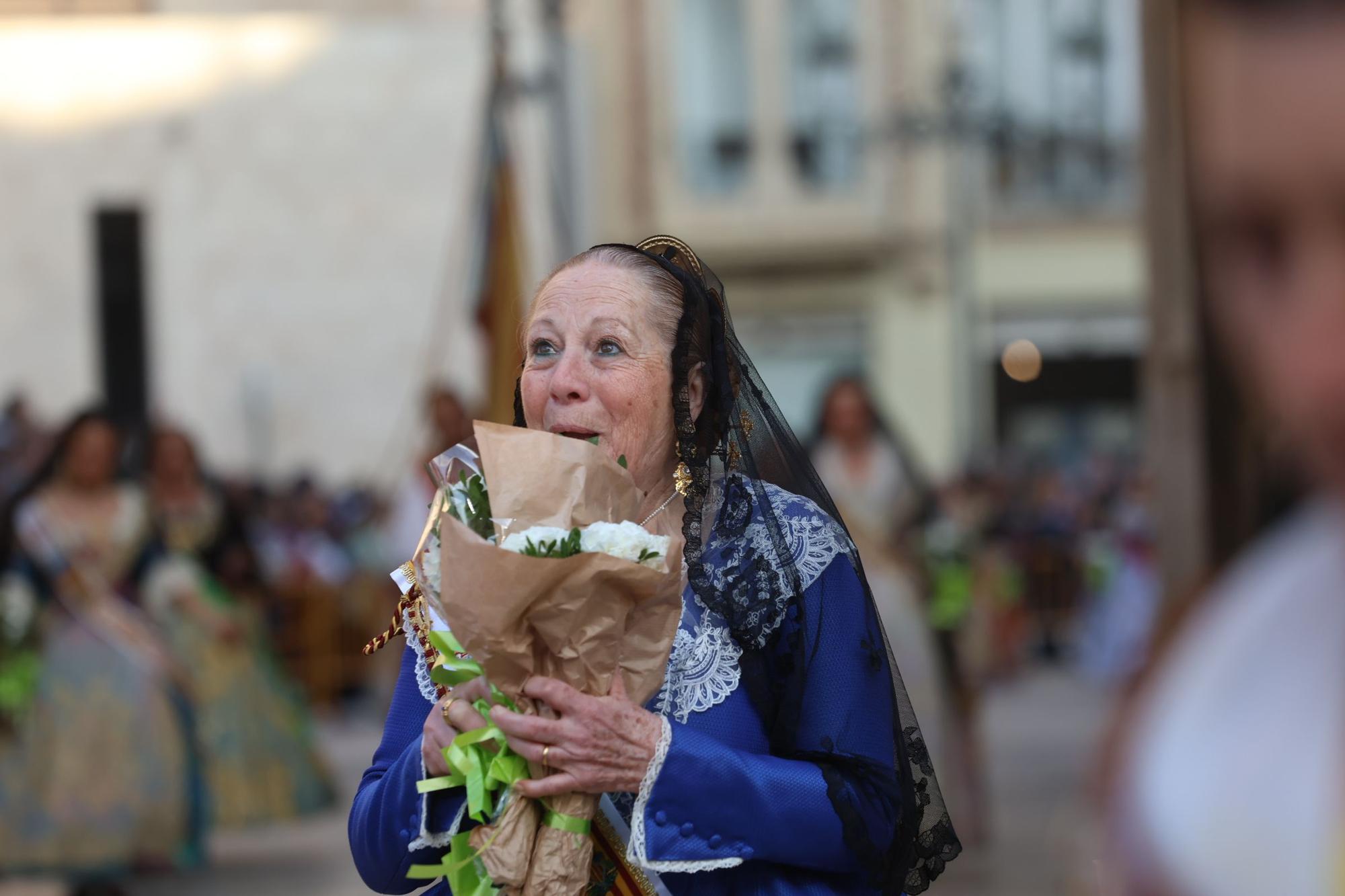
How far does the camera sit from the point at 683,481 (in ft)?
7.53

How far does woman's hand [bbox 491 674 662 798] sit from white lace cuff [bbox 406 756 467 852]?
152 millimetres

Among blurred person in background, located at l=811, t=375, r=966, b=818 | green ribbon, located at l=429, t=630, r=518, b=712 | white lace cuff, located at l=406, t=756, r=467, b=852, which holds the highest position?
green ribbon, located at l=429, t=630, r=518, b=712

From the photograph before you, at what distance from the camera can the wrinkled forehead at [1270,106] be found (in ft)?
2.35

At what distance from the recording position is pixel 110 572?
726 centimetres

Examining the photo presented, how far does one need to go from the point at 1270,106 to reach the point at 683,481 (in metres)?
1.60

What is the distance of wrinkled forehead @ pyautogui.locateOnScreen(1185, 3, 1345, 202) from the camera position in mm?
715

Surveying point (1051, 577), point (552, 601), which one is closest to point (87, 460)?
point (552, 601)

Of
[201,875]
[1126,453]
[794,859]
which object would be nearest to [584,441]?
[794,859]

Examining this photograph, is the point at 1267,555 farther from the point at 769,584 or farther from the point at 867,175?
the point at 867,175

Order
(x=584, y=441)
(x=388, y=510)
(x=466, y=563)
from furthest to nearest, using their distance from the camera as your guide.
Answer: (x=388, y=510)
(x=584, y=441)
(x=466, y=563)

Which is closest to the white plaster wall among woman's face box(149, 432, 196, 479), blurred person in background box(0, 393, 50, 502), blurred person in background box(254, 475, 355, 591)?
blurred person in background box(254, 475, 355, 591)

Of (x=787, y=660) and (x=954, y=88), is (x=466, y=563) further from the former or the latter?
(x=954, y=88)

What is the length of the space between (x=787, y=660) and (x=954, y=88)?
59.2ft

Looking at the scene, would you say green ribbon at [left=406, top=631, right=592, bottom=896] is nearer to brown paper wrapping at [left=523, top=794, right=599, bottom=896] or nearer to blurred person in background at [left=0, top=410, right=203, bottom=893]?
brown paper wrapping at [left=523, top=794, right=599, bottom=896]
